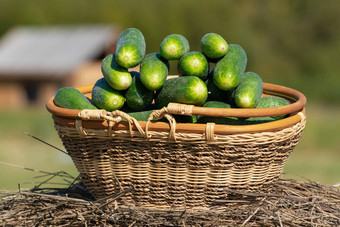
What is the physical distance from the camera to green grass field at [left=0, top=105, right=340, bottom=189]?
9734 mm

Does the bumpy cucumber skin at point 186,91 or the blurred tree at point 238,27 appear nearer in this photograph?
the bumpy cucumber skin at point 186,91

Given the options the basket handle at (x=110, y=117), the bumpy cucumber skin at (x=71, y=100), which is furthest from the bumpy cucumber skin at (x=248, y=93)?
the bumpy cucumber skin at (x=71, y=100)

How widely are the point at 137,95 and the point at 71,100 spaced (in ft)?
1.14

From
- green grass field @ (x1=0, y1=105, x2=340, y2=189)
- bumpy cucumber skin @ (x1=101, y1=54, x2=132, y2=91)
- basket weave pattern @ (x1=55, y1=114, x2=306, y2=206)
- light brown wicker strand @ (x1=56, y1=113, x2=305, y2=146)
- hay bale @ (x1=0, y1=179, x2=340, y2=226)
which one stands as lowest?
green grass field @ (x1=0, y1=105, x2=340, y2=189)

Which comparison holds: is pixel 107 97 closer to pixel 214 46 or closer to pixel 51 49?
pixel 214 46

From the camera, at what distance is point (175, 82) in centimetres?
234

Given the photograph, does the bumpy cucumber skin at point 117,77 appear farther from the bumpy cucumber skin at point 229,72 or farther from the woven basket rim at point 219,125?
the bumpy cucumber skin at point 229,72

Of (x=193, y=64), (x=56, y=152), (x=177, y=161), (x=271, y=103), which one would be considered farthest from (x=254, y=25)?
(x=177, y=161)

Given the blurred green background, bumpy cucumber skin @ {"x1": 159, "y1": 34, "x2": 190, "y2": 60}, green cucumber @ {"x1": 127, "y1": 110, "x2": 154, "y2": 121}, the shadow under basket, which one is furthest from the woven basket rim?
the blurred green background

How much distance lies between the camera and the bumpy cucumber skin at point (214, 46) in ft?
7.96

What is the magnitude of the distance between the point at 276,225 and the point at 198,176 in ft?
1.35

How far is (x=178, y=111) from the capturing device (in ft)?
7.02

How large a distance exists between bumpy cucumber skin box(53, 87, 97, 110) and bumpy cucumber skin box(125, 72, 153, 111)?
20cm

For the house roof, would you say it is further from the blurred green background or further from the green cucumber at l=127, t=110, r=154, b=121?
the green cucumber at l=127, t=110, r=154, b=121
